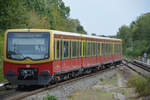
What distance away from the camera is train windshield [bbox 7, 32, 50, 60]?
1474 cm

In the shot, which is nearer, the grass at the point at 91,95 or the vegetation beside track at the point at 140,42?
the grass at the point at 91,95

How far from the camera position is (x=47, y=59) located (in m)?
14.7

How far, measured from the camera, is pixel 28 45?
48.6ft

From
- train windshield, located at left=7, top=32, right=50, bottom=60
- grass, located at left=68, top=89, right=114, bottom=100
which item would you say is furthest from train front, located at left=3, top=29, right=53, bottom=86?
grass, located at left=68, top=89, right=114, bottom=100

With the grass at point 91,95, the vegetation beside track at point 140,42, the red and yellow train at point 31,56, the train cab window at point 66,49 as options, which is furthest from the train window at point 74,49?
the vegetation beside track at point 140,42

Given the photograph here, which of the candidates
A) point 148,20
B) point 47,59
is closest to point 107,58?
point 47,59

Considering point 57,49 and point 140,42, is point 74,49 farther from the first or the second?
point 140,42

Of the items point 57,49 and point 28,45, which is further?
point 57,49

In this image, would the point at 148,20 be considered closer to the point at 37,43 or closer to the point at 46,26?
the point at 46,26

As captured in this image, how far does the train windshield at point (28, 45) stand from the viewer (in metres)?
14.7

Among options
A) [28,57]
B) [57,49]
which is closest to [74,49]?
[57,49]

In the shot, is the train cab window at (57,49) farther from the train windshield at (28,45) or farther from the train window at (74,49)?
the train window at (74,49)

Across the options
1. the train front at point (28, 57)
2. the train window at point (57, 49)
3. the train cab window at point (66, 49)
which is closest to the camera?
the train front at point (28, 57)

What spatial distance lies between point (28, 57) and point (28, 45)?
0.53m
